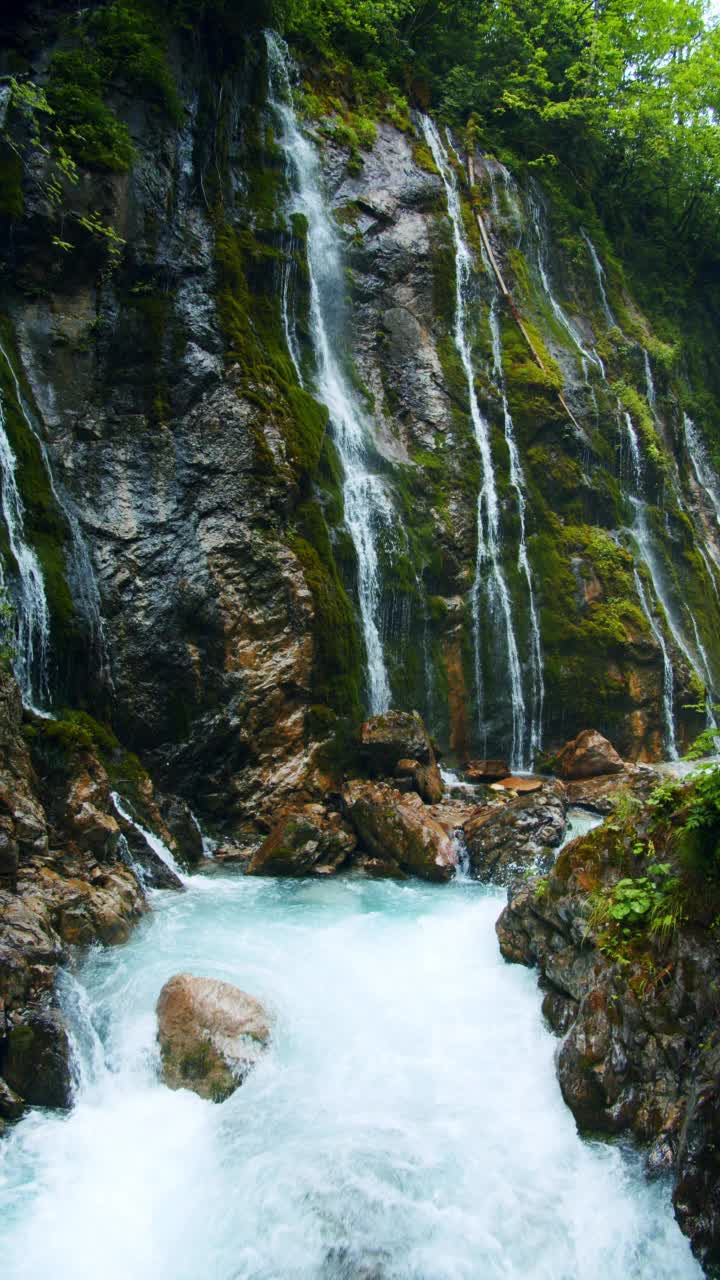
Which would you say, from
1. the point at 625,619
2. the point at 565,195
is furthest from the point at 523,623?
the point at 565,195

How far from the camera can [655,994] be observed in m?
4.41

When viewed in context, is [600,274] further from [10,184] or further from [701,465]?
[10,184]

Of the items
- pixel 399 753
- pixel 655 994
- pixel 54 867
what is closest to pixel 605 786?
pixel 399 753

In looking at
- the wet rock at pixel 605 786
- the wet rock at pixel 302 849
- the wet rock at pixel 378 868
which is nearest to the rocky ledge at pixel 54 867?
the wet rock at pixel 302 849

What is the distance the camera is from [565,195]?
2128 centimetres

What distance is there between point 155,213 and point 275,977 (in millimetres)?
11810

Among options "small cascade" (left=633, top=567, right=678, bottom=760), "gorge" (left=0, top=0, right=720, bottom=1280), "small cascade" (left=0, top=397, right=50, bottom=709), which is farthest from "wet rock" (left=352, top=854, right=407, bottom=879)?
"small cascade" (left=633, top=567, right=678, bottom=760)

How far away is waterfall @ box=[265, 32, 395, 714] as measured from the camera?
13414mm

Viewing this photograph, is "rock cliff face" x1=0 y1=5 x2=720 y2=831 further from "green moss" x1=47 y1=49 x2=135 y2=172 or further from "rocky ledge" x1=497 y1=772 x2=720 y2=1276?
"rocky ledge" x1=497 y1=772 x2=720 y2=1276

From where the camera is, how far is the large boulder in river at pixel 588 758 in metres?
13.5

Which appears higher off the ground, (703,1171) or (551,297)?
(551,297)

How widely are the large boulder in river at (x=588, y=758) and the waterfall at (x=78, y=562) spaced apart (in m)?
8.08

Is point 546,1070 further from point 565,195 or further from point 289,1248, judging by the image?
point 565,195

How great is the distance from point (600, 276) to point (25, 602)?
18.4m
